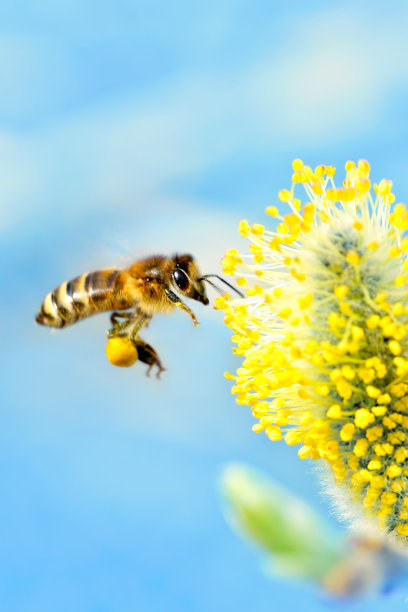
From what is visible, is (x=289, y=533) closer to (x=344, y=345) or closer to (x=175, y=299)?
(x=344, y=345)

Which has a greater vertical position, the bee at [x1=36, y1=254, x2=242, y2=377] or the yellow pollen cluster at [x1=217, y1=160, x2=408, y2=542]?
the bee at [x1=36, y1=254, x2=242, y2=377]

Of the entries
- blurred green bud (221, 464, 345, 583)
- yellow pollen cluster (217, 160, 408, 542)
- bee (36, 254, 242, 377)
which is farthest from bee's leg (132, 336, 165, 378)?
blurred green bud (221, 464, 345, 583)

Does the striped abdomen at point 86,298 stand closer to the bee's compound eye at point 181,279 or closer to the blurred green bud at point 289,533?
the bee's compound eye at point 181,279

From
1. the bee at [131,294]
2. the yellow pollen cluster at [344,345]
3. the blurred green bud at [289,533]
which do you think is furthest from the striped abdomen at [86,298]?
the blurred green bud at [289,533]

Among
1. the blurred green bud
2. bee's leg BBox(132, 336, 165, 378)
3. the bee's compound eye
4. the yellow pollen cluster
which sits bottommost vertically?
the blurred green bud

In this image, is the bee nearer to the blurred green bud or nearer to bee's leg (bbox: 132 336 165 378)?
bee's leg (bbox: 132 336 165 378)

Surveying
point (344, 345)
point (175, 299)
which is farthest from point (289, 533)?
point (175, 299)

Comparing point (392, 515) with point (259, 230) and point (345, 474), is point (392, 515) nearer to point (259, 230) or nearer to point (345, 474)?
point (345, 474)
